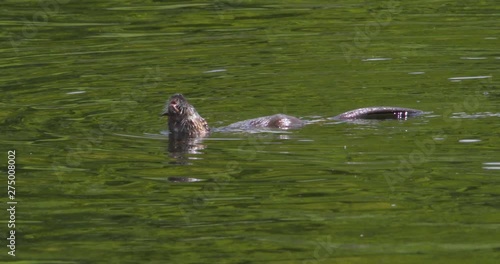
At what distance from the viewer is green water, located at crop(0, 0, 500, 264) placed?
8.77 metres

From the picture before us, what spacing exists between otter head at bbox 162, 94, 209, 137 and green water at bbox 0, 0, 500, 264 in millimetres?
208

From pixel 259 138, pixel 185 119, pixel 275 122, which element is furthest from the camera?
pixel 185 119

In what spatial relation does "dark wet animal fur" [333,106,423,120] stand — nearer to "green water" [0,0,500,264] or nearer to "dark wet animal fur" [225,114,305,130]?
"green water" [0,0,500,264]

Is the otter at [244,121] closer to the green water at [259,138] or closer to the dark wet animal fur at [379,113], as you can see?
the dark wet animal fur at [379,113]

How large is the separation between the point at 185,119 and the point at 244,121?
0.60 meters

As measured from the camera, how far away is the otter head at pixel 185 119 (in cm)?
1255

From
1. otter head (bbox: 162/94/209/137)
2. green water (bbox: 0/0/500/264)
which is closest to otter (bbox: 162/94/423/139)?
otter head (bbox: 162/94/209/137)

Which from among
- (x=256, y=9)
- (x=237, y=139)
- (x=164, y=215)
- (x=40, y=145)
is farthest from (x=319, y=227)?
(x=256, y=9)

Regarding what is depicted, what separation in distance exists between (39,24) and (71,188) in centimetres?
1059

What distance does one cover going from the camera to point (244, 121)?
12695 mm

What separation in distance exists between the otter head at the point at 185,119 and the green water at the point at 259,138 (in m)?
0.21

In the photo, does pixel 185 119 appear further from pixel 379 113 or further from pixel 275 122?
pixel 379 113

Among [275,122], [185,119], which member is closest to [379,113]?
[275,122]

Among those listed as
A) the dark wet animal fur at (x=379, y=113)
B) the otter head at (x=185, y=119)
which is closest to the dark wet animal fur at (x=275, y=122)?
the otter head at (x=185, y=119)
